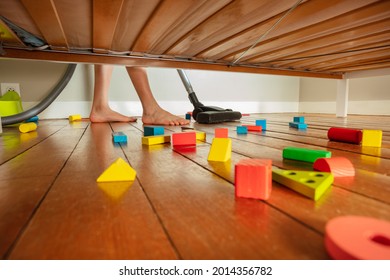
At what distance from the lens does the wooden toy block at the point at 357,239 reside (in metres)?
Result: 0.21

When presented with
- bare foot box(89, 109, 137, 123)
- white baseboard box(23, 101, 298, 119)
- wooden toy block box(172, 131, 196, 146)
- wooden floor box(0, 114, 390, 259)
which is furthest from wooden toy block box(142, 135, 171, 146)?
white baseboard box(23, 101, 298, 119)

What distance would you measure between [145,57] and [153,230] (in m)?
1.03

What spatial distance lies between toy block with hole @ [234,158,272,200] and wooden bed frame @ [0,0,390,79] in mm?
492

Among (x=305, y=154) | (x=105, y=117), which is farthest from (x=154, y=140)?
(x=105, y=117)

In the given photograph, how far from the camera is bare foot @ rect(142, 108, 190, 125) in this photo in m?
1.59

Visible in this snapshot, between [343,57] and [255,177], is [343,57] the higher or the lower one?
the higher one

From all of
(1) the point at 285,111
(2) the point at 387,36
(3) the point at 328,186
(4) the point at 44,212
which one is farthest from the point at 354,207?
(1) the point at 285,111

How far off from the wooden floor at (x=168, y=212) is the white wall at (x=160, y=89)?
6.05 feet

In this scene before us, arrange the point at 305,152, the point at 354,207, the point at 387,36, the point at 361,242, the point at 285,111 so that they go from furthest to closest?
the point at 285,111 < the point at 387,36 < the point at 305,152 < the point at 354,207 < the point at 361,242

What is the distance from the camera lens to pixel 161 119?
64.7 inches

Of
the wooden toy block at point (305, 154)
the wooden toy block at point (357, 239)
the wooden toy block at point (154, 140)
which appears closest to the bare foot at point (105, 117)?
the wooden toy block at point (154, 140)

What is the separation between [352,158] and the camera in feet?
2.05

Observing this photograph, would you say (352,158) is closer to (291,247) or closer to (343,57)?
(291,247)

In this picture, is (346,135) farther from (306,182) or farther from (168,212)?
(168,212)
